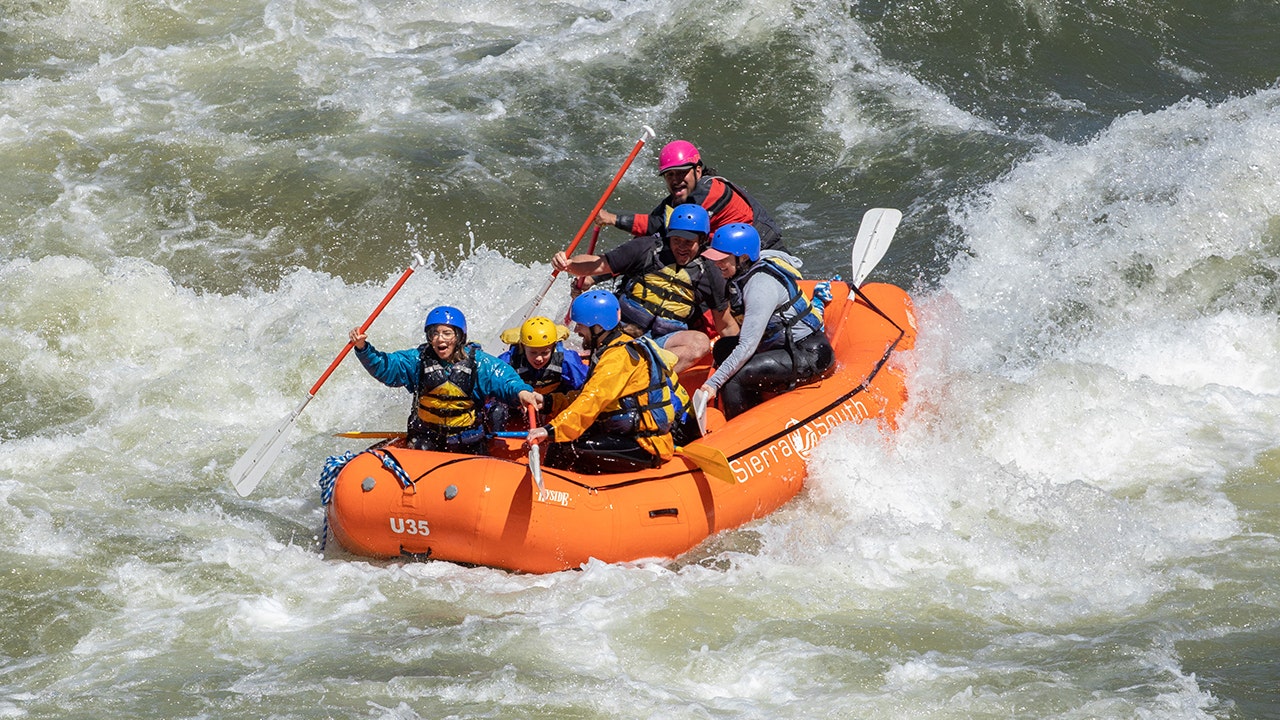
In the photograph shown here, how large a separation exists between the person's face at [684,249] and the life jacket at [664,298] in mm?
44

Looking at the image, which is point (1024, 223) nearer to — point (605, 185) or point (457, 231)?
point (605, 185)

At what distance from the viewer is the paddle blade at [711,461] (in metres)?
6.18

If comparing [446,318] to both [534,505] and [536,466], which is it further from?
[534,505]

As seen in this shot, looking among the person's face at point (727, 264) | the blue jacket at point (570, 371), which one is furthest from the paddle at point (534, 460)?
the person's face at point (727, 264)

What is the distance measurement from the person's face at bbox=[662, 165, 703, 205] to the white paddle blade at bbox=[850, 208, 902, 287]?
3.93 ft

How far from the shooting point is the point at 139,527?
21.2ft

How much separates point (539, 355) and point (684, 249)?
1.03m

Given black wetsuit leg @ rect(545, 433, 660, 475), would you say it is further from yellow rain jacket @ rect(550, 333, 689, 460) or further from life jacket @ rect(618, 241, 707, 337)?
life jacket @ rect(618, 241, 707, 337)

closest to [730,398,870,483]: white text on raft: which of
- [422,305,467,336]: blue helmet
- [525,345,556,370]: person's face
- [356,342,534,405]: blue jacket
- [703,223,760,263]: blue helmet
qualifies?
[703,223,760,263]: blue helmet

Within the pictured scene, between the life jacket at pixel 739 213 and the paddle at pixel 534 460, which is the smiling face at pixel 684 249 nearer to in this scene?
the life jacket at pixel 739 213

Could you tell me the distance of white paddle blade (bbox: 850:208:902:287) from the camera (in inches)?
320

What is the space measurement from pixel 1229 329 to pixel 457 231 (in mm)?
5562

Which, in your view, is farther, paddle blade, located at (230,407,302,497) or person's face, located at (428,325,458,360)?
paddle blade, located at (230,407,302,497)

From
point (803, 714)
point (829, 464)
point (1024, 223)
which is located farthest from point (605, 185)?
point (803, 714)
